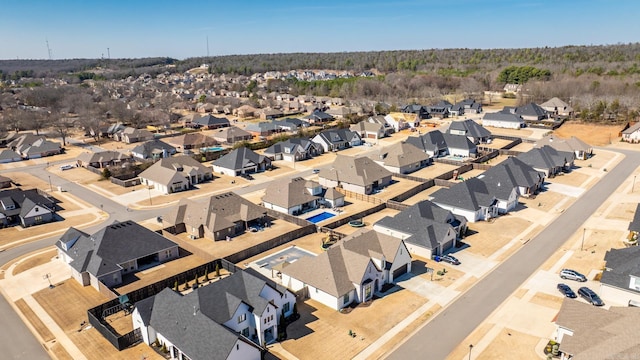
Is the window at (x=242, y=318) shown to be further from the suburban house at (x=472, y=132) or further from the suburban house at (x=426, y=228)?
the suburban house at (x=472, y=132)

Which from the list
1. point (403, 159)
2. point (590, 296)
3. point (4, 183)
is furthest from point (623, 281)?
point (4, 183)

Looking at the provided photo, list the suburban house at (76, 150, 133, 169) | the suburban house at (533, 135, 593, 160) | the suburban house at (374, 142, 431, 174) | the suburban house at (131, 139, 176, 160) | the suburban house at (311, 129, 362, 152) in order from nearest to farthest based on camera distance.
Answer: the suburban house at (374, 142, 431, 174), the suburban house at (533, 135, 593, 160), the suburban house at (76, 150, 133, 169), the suburban house at (131, 139, 176, 160), the suburban house at (311, 129, 362, 152)

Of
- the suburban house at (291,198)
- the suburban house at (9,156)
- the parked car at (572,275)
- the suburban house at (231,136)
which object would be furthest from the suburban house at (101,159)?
the parked car at (572,275)

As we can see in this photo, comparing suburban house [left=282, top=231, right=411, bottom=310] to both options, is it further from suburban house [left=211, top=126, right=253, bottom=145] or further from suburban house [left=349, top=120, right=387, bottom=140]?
suburban house [left=211, top=126, right=253, bottom=145]

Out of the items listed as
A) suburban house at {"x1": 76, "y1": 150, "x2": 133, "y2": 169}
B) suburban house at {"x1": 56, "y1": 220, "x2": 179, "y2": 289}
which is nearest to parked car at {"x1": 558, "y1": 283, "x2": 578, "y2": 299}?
suburban house at {"x1": 56, "y1": 220, "x2": 179, "y2": 289}

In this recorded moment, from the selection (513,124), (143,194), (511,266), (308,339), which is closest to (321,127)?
(513,124)

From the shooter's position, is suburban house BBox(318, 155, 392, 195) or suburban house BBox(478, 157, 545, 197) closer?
suburban house BBox(478, 157, 545, 197)
